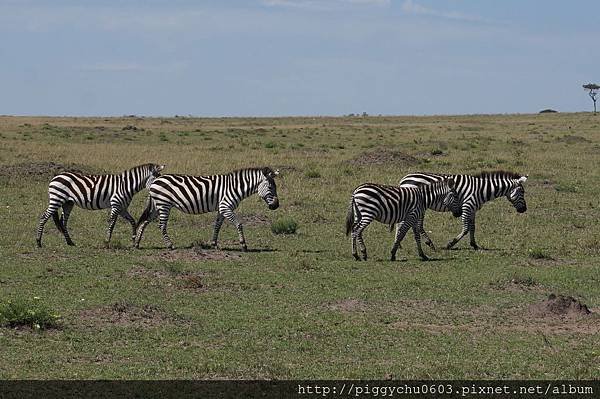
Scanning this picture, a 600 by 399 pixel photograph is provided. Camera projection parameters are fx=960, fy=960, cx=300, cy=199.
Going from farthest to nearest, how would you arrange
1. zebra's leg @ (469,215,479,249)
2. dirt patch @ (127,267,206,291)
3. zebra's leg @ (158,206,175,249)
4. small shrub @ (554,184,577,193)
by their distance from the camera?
small shrub @ (554,184,577,193) → zebra's leg @ (469,215,479,249) → zebra's leg @ (158,206,175,249) → dirt patch @ (127,267,206,291)

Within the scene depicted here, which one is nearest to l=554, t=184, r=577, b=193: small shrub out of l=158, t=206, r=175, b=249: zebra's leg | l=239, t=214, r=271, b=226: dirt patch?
l=239, t=214, r=271, b=226: dirt patch

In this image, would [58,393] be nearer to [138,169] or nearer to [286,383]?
[286,383]

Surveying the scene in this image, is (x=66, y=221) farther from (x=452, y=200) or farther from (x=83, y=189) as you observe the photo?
(x=452, y=200)

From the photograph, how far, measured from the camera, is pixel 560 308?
11867 mm

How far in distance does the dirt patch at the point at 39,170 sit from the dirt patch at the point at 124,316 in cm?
1532

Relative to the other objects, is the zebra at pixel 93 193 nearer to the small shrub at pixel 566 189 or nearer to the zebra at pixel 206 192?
the zebra at pixel 206 192

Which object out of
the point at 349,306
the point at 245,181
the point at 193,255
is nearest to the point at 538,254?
the point at 349,306

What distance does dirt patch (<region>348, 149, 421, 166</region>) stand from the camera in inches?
1224

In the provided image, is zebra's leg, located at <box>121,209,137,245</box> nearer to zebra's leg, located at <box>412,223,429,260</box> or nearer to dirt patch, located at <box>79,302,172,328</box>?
zebra's leg, located at <box>412,223,429,260</box>

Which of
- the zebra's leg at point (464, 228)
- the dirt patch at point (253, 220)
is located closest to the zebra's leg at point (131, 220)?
the dirt patch at point (253, 220)

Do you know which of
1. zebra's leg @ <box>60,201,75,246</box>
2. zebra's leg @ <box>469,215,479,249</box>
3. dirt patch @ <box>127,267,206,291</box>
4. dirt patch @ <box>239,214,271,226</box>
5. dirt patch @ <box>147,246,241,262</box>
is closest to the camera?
dirt patch @ <box>127,267,206,291</box>

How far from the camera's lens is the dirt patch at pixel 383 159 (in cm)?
3109

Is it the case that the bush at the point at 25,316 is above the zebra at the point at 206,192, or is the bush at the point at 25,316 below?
below

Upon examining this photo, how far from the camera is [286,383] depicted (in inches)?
345
